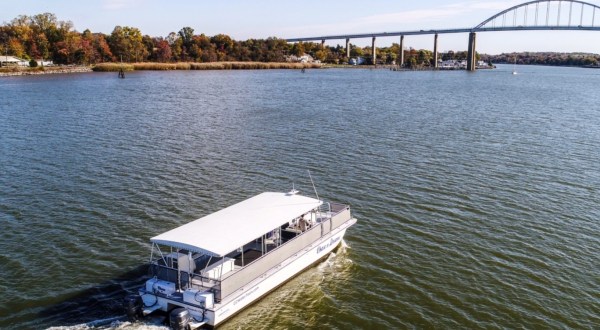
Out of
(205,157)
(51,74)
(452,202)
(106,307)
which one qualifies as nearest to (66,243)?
(106,307)

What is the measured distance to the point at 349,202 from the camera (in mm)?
31438

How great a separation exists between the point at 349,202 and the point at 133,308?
16.4m

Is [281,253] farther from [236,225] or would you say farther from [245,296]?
[245,296]

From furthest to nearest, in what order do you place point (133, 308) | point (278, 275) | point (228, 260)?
1. point (278, 275)
2. point (228, 260)
3. point (133, 308)

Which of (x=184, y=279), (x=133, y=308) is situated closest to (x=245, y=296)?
(x=184, y=279)

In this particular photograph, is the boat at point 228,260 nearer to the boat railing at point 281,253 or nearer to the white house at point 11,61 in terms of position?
the boat railing at point 281,253

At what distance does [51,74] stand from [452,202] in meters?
147

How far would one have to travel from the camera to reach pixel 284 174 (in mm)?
37562

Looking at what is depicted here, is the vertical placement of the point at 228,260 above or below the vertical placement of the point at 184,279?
above

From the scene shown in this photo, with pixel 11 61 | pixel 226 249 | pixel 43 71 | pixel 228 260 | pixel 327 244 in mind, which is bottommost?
Result: pixel 327 244

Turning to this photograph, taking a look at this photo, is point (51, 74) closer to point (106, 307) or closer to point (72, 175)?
point (72, 175)

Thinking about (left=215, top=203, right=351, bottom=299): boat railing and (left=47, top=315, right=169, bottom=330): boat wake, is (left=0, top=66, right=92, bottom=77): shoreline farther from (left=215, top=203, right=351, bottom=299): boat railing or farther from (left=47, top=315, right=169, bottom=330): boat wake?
(left=47, top=315, right=169, bottom=330): boat wake

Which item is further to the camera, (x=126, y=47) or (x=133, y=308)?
(x=126, y=47)

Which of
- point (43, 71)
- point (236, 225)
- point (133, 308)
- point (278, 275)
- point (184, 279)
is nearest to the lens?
point (133, 308)
